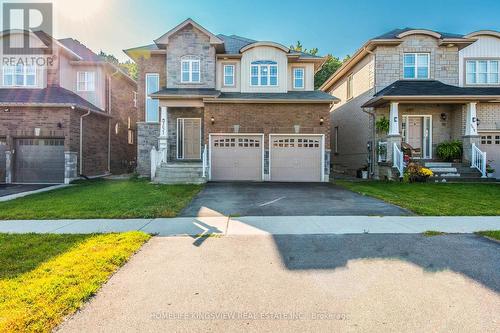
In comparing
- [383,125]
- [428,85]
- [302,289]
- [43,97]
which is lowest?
[302,289]

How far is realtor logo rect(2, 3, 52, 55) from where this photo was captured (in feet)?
51.3

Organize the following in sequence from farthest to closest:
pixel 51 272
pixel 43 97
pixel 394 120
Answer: pixel 43 97
pixel 394 120
pixel 51 272

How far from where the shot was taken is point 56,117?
50.3 ft

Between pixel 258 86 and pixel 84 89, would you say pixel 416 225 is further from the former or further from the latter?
pixel 84 89

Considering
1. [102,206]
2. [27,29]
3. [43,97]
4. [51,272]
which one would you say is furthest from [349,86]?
[51,272]

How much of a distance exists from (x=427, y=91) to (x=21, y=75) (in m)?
21.8

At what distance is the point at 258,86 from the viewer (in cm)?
1683

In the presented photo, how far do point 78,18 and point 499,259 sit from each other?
58.7 feet

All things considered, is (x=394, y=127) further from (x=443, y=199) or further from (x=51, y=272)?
(x=51, y=272)

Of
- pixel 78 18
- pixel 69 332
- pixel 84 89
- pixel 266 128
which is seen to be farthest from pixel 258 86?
pixel 69 332

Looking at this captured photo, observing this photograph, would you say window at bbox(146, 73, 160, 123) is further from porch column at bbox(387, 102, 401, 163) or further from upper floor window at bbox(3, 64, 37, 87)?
porch column at bbox(387, 102, 401, 163)

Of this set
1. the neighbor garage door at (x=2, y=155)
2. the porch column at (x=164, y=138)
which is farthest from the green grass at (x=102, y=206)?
the neighbor garage door at (x=2, y=155)

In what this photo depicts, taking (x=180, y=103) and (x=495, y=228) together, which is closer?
(x=495, y=228)

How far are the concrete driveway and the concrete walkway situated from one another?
2.55ft
